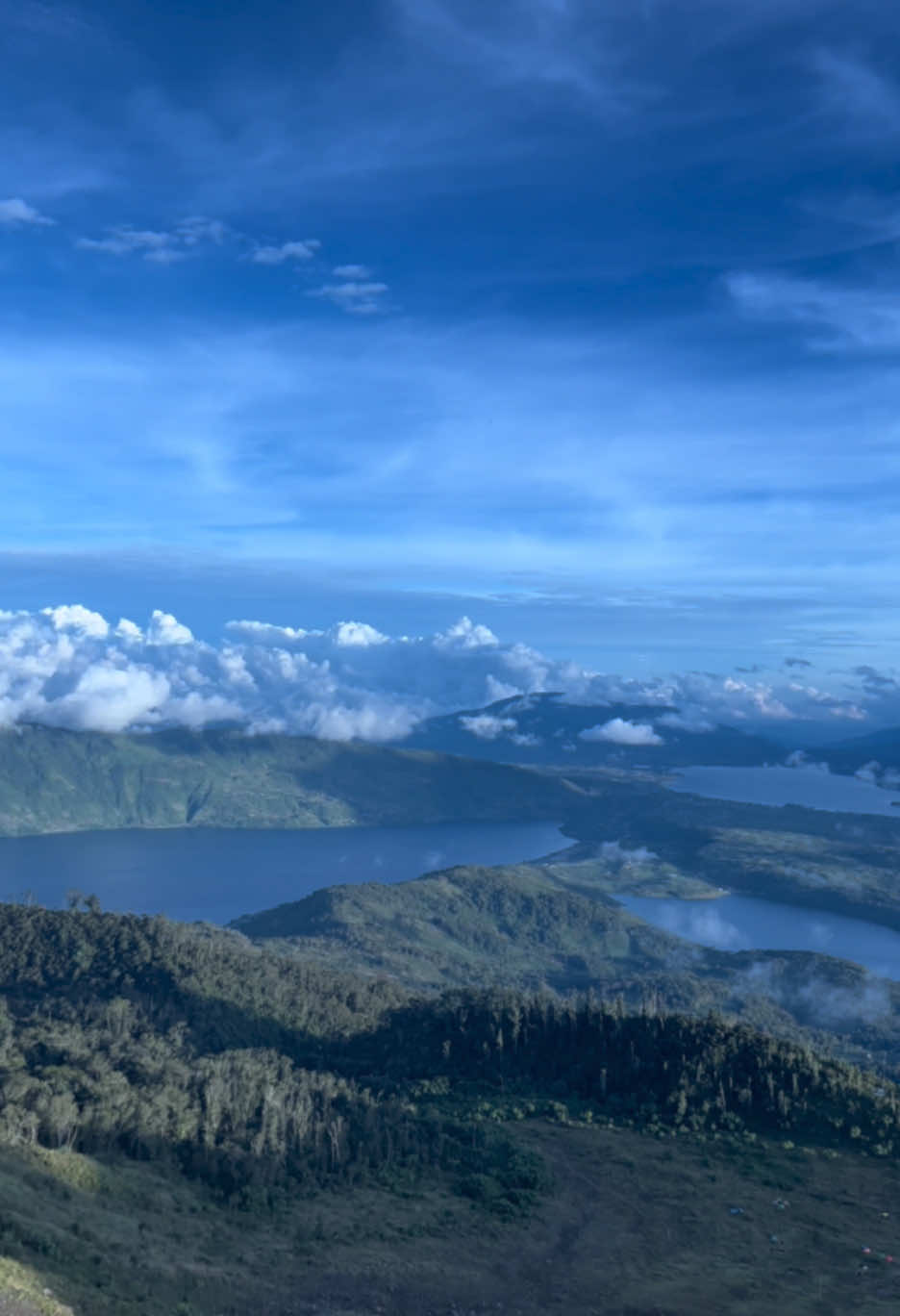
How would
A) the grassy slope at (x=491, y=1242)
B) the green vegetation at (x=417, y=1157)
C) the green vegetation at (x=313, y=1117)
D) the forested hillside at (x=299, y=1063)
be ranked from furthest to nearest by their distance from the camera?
the forested hillside at (x=299, y=1063) < the green vegetation at (x=313, y=1117) < the green vegetation at (x=417, y=1157) < the grassy slope at (x=491, y=1242)

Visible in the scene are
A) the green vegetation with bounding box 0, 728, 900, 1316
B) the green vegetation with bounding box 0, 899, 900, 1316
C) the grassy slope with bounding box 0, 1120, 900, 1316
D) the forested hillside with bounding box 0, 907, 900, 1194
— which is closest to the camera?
the grassy slope with bounding box 0, 1120, 900, 1316

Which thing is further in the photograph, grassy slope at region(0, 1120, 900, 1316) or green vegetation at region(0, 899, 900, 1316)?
→ green vegetation at region(0, 899, 900, 1316)

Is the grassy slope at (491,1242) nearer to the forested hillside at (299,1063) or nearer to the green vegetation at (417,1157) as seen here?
the green vegetation at (417,1157)

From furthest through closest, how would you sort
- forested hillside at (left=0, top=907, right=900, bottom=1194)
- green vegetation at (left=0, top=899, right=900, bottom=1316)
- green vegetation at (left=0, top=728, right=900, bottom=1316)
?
forested hillside at (left=0, top=907, right=900, bottom=1194)
green vegetation at (left=0, top=899, right=900, bottom=1316)
green vegetation at (left=0, top=728, right=900, bottom=1316)

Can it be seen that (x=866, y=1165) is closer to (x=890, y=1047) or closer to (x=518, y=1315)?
(x=518, y=1315)

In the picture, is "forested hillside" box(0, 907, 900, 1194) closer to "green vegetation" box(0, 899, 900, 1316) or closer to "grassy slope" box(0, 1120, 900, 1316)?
"green vegetation" box(0, 899, 900, 1316)

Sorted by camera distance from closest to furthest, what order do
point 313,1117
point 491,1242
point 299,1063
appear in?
point 491,1242 → point 313,1117 → point 299,1063

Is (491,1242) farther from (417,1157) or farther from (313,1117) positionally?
(313,1117)

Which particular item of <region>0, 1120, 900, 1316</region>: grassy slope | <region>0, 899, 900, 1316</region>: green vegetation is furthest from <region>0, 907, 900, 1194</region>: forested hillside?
<region>0, 1120, 900, 1316</region>: grassy slope

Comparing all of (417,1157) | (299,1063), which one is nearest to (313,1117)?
(417,1157)

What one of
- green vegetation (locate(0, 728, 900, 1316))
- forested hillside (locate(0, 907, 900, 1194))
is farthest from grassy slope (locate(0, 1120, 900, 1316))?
forested hillside (locate(0, 907, 900, 1194))

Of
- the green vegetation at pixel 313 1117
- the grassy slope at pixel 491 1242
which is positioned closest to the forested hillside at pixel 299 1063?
the green vegetation at pixel 313 1117
